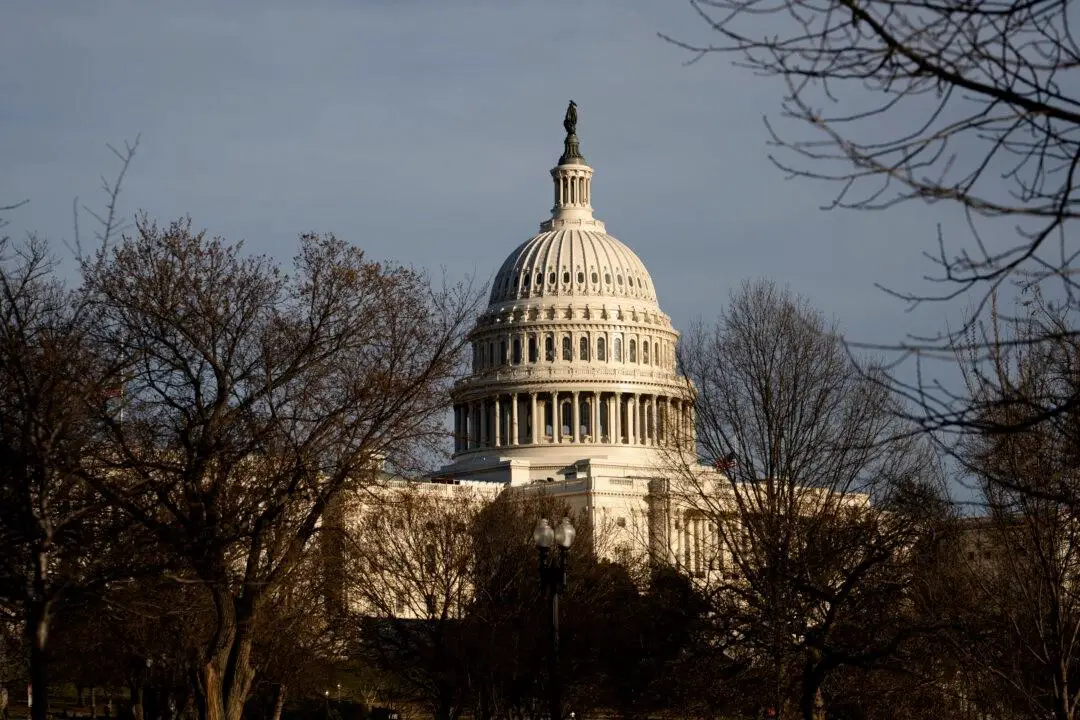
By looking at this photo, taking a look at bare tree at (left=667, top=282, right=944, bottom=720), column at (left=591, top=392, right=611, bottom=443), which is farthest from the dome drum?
bare tree at (left=667, top=282, right=944, bottom=720)

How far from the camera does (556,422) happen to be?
498ft

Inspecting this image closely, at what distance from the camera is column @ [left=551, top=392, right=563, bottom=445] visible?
151375 millimetres

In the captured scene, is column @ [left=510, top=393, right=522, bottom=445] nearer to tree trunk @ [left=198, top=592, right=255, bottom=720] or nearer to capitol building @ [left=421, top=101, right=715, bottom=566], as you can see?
capitol building @ [left=421, top=101, right=715, bottom=566]

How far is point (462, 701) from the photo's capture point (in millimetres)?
48375

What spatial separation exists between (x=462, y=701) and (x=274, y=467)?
1946cm

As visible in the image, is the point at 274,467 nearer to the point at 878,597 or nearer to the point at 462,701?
the point at 878,597

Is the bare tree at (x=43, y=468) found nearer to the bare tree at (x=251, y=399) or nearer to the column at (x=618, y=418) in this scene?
the bare tree at (x=251, y=399)


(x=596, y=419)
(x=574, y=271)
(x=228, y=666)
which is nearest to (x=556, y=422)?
(x=596, y=419)

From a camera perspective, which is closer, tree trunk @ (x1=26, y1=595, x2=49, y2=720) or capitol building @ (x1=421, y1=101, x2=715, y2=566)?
tree trunk @ (x1=26, y1=595, x2=49, y2=720)

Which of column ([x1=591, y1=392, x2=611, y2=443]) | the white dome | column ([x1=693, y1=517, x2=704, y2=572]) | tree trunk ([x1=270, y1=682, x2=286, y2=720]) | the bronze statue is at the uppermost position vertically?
the bronze statue

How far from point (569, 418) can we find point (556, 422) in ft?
8.38

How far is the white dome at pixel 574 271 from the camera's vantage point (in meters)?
158

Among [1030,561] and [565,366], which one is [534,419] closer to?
[565,366]

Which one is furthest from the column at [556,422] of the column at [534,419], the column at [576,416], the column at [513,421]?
the column at [513,421]
